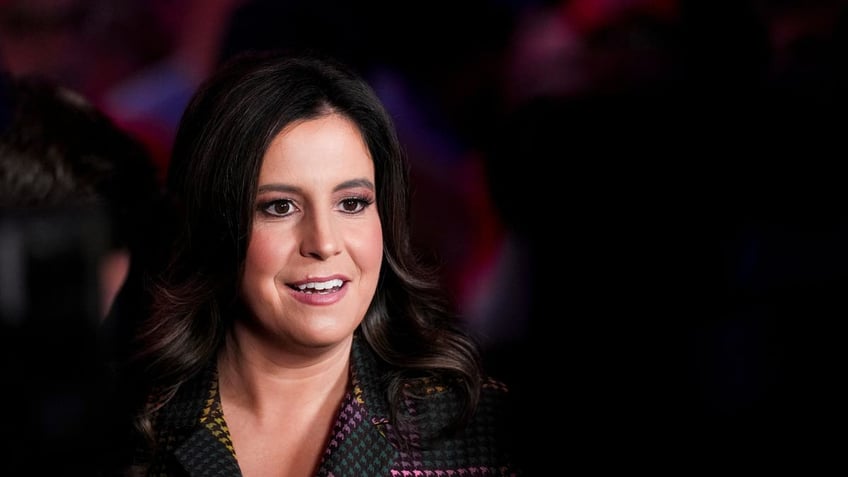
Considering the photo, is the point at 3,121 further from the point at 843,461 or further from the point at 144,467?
the point at 843,461

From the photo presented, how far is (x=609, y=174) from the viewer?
3.01 metres

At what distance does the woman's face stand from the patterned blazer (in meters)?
0.20

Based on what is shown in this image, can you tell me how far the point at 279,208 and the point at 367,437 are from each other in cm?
48

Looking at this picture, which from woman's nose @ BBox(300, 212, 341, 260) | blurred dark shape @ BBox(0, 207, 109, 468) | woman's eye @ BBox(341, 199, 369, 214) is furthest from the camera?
woman's eye @ BBox(341, 199, 369, 214)

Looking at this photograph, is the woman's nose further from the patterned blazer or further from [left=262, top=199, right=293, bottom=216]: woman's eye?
the patterned blazer

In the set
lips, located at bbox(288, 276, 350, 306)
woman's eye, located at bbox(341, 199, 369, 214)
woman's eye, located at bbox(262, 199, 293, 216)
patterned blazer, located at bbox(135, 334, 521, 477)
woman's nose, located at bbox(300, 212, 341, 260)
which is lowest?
patterned blazer, located at bbox(135, 334, 521, 477)

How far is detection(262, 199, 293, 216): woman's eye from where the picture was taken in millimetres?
1817

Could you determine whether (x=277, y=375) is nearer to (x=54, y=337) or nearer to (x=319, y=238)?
(x=319, y=238)

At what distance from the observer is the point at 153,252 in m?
2.20

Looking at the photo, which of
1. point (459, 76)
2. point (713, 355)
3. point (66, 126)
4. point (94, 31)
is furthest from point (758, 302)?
point (94, 31)

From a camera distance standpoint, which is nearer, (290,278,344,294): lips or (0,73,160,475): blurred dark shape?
(0,73,160,475): blurred dark shape

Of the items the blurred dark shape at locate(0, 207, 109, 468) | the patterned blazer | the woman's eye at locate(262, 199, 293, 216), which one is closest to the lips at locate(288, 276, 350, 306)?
the woman's eye at locate(262, 199, 293, 216)

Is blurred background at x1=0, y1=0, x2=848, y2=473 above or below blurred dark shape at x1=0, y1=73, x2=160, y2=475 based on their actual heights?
above

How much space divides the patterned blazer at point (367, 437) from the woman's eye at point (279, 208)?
38cm
